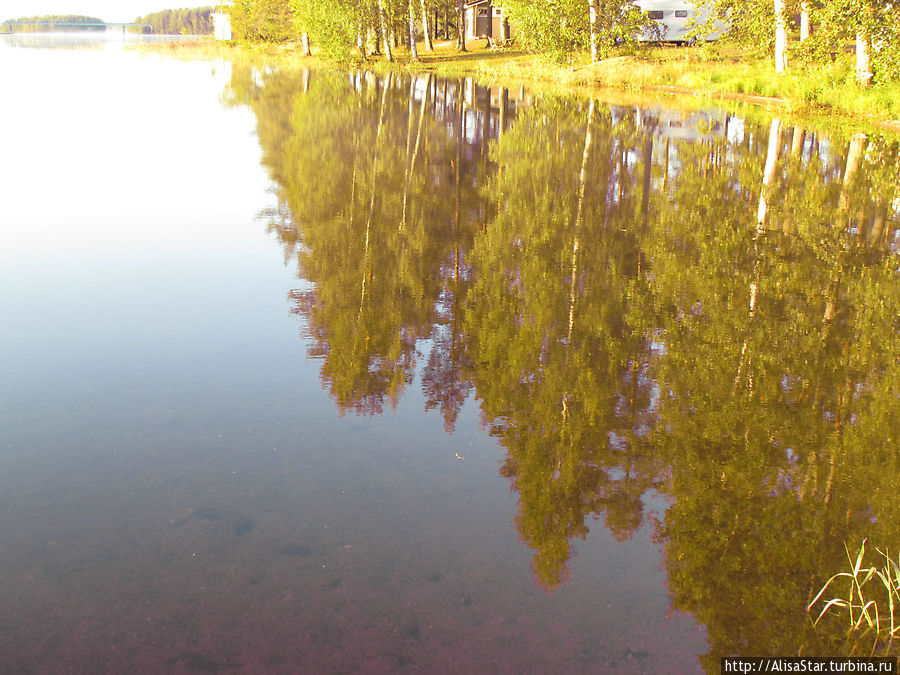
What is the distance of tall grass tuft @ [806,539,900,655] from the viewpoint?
170 inches

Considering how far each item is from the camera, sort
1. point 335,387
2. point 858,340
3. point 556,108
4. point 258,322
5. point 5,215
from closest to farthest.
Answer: point 335,387 → point 858,340 → point 258,322 → point 5,215 → point 556,108

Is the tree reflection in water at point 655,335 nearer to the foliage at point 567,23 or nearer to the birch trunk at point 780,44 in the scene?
A: the birch trunk at point 780,44

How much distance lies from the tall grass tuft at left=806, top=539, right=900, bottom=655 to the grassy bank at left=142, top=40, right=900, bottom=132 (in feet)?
75.7

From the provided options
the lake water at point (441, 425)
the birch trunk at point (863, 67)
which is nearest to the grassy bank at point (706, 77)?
the birch trunk at point (863, 67)

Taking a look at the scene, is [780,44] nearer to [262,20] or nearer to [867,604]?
[867,604]

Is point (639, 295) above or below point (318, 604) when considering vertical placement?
above

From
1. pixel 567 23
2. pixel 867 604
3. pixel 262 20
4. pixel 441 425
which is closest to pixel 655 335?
pixel 441 425

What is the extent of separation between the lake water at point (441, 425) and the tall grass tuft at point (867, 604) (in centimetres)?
9

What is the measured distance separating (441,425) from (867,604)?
3.29m

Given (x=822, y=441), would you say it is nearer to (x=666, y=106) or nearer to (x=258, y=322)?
(x=258, y=322)

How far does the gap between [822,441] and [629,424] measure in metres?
1.41

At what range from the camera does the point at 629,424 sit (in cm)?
661

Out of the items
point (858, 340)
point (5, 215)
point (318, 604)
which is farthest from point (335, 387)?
point (5, 215)

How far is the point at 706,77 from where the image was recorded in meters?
38.2
